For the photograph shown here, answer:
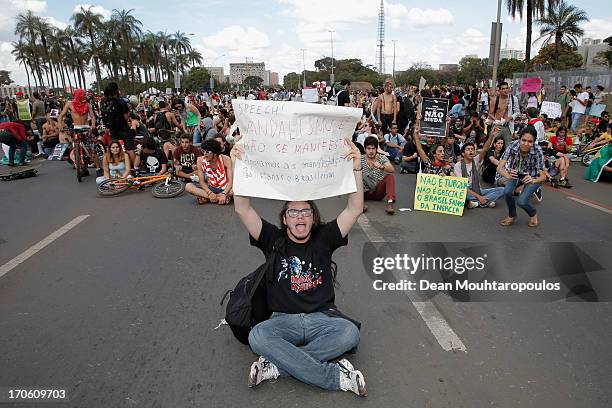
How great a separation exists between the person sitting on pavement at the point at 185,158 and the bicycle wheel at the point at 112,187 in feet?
3.62

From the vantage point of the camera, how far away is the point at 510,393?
112 inches

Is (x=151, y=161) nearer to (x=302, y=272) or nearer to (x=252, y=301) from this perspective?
(x=252, y=301)

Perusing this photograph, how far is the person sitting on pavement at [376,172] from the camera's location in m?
7.51

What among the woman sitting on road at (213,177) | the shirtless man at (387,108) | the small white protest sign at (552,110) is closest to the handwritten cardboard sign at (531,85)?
the small white protest sign at (552,110)

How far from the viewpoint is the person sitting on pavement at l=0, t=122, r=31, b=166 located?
12.4 m

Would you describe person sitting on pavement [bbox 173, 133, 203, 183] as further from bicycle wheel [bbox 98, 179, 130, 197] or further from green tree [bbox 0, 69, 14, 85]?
green tree [bbox 0, 69, 14, 85]

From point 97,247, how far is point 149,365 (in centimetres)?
306

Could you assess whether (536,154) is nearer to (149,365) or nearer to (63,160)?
(149,365)

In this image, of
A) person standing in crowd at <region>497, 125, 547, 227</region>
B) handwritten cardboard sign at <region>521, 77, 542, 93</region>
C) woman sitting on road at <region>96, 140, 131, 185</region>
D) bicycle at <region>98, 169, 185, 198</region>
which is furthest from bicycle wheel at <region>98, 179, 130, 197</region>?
handwritten cardboard sign at <region>521, 77, 542, 93</region>

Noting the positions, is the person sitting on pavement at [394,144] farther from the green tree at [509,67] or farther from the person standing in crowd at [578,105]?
the green tree at [509,67]

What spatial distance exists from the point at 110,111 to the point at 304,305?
806 centimetres

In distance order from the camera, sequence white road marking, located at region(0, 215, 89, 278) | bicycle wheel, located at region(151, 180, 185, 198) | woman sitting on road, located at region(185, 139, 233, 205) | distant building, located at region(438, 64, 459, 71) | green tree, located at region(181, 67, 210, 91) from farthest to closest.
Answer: distant building, located at region(438, 64, 459, 71) < green tree, located at region(181, 67, 210, 91) < bicycle wheel, located at region(151, 180, 185, 198) < woman sitting on road, located at region(185, 139, 233, 205) < white road marking, located at region(0, 215, 89, 278)

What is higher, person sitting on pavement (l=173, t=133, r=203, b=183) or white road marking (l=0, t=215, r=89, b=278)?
person sitting on pavement (l=173, t=133, r=203, b=183)

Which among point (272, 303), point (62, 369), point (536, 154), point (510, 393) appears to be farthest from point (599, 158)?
point (62, 369)
